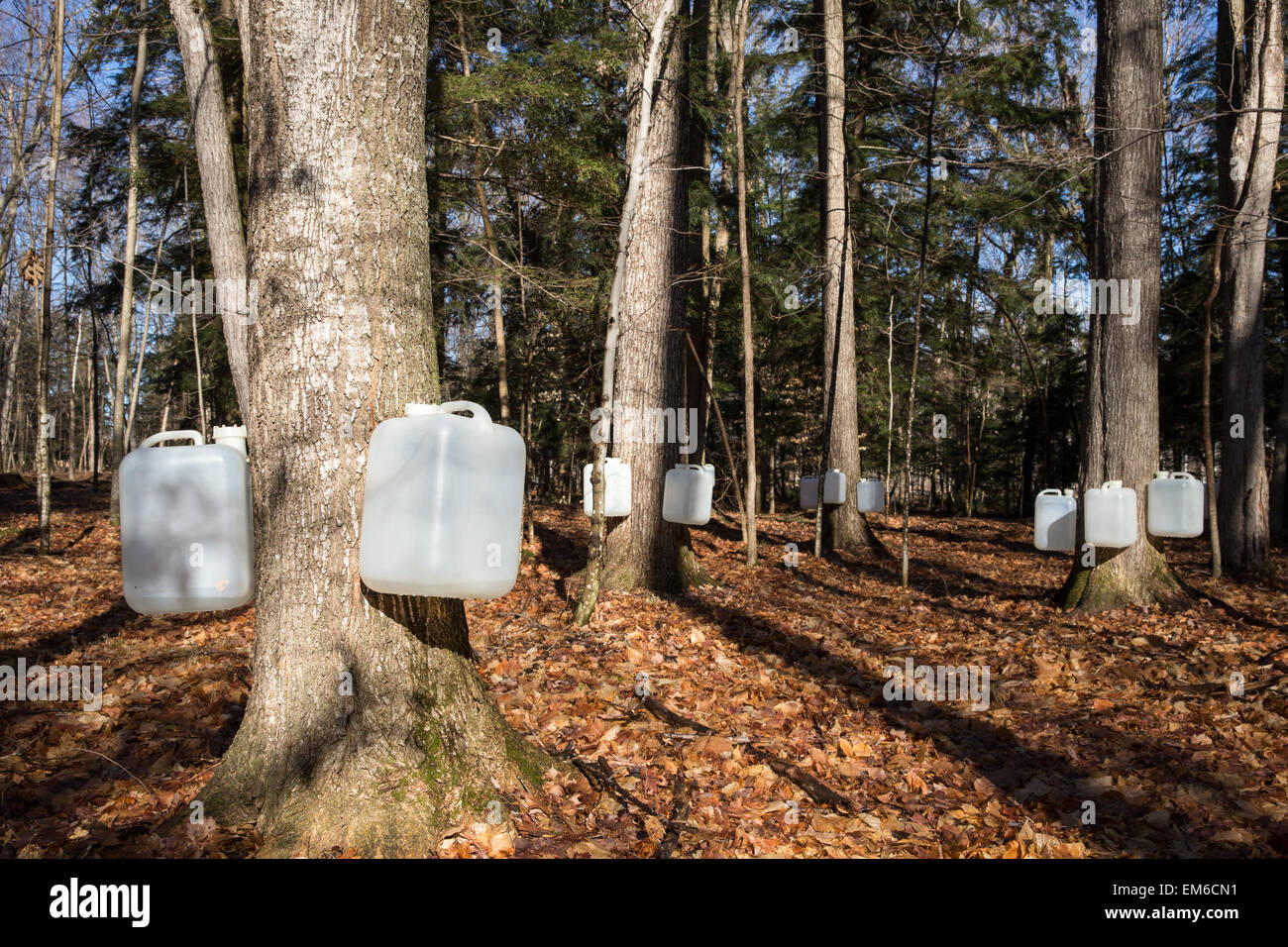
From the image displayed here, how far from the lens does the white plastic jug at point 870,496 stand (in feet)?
40.3

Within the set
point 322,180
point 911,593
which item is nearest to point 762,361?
point 911,593

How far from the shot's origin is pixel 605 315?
10391 mm

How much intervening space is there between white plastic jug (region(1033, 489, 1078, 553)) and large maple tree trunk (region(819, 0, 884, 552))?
400cm

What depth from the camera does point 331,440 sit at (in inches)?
112

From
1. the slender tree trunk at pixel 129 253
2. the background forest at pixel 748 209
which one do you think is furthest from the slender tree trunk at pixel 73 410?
the slender tree trunk at pixel 129 253

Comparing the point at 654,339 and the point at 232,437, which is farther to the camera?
the point at 654,339

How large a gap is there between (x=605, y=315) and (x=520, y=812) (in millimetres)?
8033

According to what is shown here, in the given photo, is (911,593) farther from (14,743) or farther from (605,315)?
(14,743)

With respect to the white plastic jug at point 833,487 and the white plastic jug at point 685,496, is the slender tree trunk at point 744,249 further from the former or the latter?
the white plastic jug at point 685,496

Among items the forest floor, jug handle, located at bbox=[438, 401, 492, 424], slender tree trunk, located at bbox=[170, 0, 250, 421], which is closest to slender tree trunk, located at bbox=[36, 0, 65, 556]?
the forest floor

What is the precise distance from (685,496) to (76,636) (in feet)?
17.9

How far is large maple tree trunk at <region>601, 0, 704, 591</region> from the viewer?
782 centimetres

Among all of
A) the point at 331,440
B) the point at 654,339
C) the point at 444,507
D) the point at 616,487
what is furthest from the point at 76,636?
the point at 444,507

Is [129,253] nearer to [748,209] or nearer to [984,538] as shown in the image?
[748,209]
